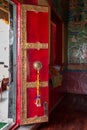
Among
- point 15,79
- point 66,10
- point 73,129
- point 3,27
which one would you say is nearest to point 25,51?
point 15,79

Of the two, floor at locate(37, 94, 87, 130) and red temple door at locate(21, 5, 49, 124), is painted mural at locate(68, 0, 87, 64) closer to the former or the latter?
floor at locate(37, 94, 87, 130)

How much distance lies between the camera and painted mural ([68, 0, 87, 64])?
5.69m

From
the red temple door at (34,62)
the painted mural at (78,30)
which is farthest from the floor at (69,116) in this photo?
the painted mural at (78,30)

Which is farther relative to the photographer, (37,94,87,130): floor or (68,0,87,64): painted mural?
(68,0,87,64): painted mural

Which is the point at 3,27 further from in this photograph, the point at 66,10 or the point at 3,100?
the point at 66,10

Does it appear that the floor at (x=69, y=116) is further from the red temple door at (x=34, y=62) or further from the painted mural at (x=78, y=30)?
the painted mural at (x=78, y=30)

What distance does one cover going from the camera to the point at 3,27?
3238mm

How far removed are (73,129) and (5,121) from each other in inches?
37.5

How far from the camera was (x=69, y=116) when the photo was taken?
3645 mm

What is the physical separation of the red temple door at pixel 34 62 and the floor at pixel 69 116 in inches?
11.8

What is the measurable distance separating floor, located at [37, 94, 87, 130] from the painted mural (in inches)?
50.7

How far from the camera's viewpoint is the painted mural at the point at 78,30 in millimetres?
5691

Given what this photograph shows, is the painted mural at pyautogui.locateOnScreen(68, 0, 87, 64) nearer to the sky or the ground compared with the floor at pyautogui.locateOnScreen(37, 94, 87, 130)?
nearer to the sky

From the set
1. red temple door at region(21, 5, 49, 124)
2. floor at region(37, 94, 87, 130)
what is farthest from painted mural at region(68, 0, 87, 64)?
red temple door at region(21, 5, 49, 124)
